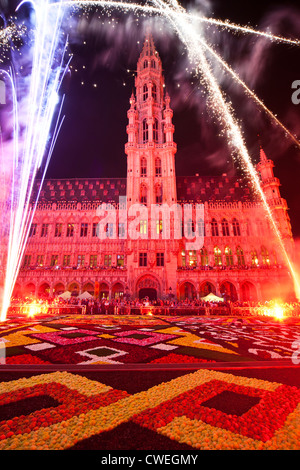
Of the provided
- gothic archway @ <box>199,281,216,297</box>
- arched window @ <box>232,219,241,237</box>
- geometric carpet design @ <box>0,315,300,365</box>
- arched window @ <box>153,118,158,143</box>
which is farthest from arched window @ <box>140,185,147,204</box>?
geometric carpet design @ <box>0,315,300,365</box>

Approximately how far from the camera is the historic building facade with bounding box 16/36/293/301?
37.2 m

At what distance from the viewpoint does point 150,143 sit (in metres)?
42.1

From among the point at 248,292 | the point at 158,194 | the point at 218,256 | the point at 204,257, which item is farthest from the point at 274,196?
the point at 158,194

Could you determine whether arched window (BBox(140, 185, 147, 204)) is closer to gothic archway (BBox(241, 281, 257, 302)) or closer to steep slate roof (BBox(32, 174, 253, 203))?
steep slate roof (BBox(32, 174, 253, 203))

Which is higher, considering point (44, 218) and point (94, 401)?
point (44, 218)

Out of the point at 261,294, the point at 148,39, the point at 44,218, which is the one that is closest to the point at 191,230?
the point at 261,294

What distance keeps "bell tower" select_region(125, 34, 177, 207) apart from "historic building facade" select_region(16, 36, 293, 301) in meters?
0.19

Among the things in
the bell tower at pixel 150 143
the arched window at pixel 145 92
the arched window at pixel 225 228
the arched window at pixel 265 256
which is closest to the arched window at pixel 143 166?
the bell tower at pixel 150 143

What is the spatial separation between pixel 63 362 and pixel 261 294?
37.7m

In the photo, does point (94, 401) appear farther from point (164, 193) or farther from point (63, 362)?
point (164, 193)

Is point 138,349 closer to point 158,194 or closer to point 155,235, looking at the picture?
point 155,235

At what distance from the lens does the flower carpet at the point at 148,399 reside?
2.86 metres

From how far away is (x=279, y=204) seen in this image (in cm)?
4066

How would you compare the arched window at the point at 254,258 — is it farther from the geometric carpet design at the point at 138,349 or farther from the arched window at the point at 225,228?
the geometric carpet design at the point at 138,349
